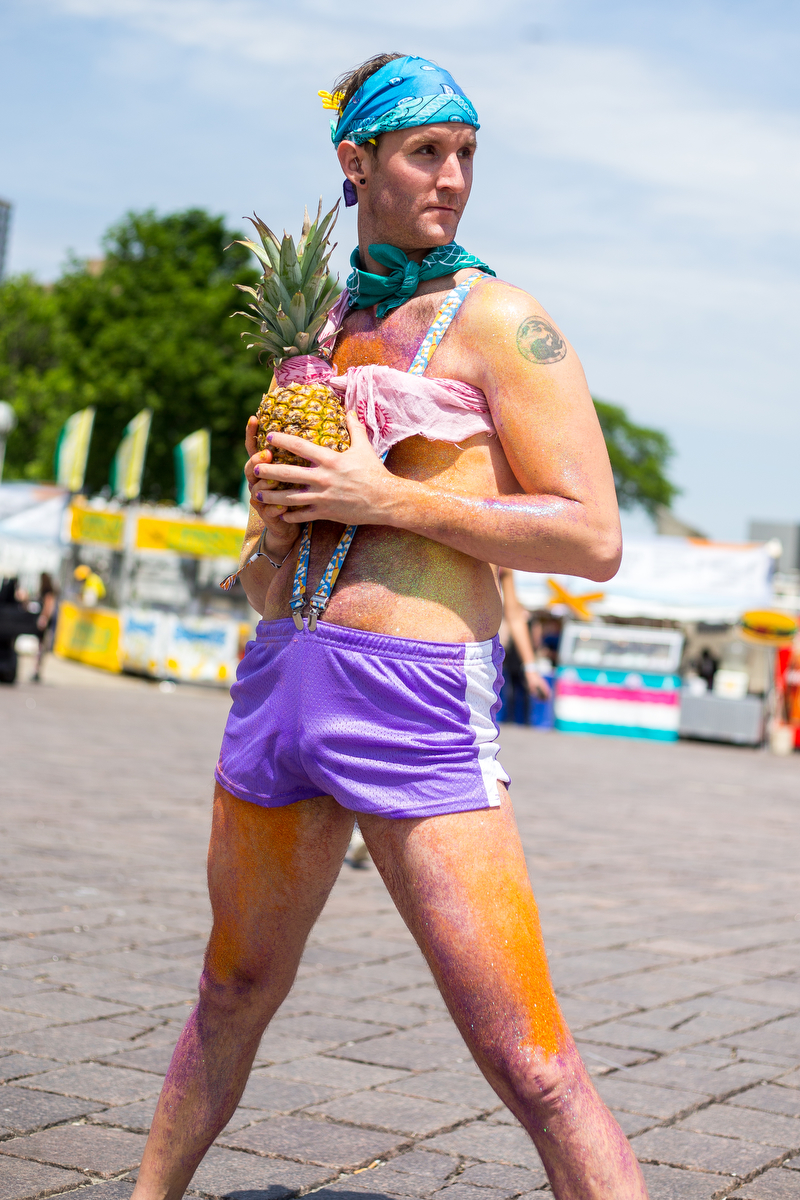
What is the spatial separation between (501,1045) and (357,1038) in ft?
7.22

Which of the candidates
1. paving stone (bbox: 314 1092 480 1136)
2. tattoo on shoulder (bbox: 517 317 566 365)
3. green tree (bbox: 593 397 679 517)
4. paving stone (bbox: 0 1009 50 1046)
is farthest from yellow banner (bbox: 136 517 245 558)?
green tree (bbox: 593 397 679 517)

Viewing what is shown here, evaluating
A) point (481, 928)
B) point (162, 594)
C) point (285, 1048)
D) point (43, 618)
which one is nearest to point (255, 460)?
point (481, 928)

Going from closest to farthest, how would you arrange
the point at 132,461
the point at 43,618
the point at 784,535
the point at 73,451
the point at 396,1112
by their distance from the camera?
the point at 396,1112 < the point at 43,618 < the point at 132,461 < the point at 73,451 < the point at 784,535

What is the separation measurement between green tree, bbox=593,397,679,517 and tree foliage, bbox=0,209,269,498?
118ft

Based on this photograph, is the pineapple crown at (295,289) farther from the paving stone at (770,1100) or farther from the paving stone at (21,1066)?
the paving stone at (770,1100)

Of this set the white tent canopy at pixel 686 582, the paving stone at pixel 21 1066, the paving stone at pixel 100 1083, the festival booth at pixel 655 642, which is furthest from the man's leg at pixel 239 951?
the white tent canopy at pixel 686 582

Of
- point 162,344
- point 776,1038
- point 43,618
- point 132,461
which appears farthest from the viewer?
point 162,344

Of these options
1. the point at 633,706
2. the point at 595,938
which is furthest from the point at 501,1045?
the point at 633,706

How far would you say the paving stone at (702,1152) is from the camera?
10.3 feet

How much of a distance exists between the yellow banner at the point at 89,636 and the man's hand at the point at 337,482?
2313 centimetres

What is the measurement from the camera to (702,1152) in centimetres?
324

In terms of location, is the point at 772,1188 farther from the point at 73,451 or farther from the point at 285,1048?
the point at 73,451

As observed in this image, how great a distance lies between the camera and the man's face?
216cm

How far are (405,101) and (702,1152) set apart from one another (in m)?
2.45
